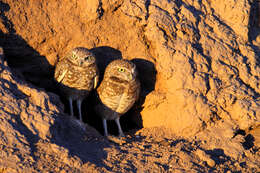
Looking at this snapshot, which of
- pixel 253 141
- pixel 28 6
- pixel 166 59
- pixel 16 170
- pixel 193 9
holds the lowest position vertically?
pixel 16 170

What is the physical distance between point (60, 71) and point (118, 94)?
3.06 feet

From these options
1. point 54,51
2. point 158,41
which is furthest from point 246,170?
point 54,51

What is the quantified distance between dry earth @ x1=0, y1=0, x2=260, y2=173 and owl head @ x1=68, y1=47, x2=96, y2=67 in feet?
1.16

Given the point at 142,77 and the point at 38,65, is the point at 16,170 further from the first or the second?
the point at 142,77

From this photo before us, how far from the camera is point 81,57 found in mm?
4254

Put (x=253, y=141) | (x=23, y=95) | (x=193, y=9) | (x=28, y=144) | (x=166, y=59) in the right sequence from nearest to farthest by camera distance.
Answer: (x=28, y=144) → (x=23, y=95) → (x=253, y=141) → (x=166, y=59) → (x=193, y=9)

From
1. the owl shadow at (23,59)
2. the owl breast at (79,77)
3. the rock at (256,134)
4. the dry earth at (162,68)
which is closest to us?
the dry earth at (162,68)

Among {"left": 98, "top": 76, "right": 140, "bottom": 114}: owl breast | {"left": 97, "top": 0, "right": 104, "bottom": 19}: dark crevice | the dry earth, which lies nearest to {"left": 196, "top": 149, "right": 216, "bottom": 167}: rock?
the dry earth

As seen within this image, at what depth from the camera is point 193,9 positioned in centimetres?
495

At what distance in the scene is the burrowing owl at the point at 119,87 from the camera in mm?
4383

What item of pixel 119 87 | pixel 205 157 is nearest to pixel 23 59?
pixel 119 87

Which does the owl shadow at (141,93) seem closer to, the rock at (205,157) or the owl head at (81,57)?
the owl head at (81,57)

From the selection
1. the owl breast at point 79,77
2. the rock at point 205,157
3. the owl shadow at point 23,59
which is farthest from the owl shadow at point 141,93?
the rock at point 205,157

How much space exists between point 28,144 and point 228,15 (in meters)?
3.85
